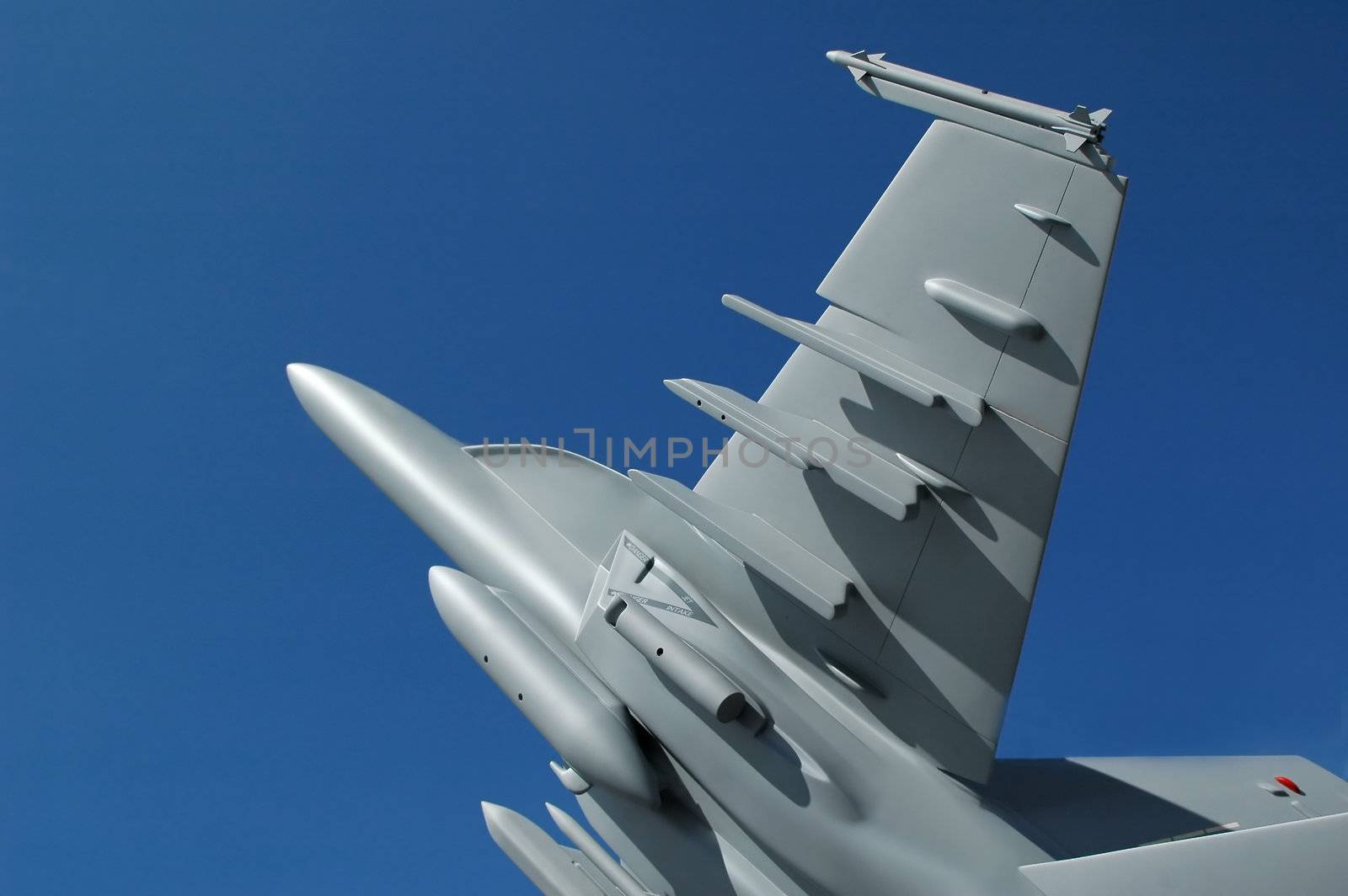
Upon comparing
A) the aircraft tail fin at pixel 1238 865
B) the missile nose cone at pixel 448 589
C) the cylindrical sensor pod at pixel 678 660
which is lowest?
Answer: the aircraft tail fin at pixel 1238 865

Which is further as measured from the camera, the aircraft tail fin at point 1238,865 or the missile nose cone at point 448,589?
the missile nose cone at point 448,589

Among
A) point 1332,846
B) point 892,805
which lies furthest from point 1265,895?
point 892,805

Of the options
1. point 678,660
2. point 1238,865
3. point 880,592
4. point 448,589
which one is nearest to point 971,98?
point 880,592

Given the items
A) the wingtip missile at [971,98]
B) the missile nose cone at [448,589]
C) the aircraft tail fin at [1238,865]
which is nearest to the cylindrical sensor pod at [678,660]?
the missile nose cone at [448,589]

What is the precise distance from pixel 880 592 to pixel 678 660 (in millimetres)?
1707

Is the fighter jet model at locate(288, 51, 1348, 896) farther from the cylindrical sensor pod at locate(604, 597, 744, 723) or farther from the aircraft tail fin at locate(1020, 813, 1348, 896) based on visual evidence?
the aircraft tail fin at locate(1020, 813, 1348, 896)

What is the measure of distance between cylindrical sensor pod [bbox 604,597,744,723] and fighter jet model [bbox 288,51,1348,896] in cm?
2

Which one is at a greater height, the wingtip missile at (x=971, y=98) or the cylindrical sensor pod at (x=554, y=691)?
the wingtip missile at (x=971, y=98)

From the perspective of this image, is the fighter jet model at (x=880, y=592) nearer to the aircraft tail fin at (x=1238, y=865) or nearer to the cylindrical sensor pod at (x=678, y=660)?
the cylindrical sensor pod at (x=678, y=660)

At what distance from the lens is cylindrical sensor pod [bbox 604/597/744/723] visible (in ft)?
22.3

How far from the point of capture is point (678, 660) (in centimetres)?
696

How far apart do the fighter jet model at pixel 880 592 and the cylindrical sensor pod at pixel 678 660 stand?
0.02m

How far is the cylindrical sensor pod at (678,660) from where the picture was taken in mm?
6809

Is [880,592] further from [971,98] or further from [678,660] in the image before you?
[971,98]
